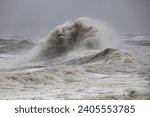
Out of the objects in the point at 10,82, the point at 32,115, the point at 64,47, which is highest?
the point at 64,47

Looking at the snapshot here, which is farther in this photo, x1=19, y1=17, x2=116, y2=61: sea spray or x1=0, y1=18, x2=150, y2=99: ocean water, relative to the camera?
x1=19, y1=17, x2=116, y2=61: sea spray

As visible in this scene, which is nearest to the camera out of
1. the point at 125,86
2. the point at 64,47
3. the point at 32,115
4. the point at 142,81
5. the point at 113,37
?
the point at 32,115

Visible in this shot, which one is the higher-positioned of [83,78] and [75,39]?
[75,39]

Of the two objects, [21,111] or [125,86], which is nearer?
[21,111]

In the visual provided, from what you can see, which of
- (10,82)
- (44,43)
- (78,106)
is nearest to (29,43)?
(44,43)

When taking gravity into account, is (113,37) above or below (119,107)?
above

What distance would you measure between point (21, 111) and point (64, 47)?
9296 millimetres

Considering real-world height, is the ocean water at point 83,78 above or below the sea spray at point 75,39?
below

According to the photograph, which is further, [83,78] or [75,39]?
[75,39]

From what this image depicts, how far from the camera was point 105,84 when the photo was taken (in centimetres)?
680

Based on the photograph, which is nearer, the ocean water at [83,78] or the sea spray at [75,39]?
the ocean water at [83,78]

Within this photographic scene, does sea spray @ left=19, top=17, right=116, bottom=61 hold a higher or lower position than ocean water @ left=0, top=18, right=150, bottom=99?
higher

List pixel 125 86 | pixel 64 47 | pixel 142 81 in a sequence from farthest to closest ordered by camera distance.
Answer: pixel 64 47 → pixel 142 81 → pixel 125 86

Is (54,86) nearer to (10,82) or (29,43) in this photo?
(10,82)
